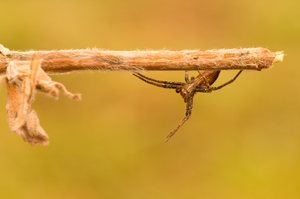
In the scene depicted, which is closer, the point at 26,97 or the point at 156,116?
the point at 26,97

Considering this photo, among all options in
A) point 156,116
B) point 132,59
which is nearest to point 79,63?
point 132,59

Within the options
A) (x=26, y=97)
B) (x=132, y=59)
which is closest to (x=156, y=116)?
(x=132, y=59)

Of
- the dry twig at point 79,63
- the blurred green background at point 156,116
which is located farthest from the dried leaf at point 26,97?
the blurred green background at point 156,116

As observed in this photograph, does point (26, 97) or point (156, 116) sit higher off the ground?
point (156, 116)

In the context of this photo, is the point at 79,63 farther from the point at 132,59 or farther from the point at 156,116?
the point at 156,116

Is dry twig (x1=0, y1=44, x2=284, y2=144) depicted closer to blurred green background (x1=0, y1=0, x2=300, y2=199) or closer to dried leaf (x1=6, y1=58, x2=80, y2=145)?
dried leaf (x1=6, y1=58, x2=80, y2=145)

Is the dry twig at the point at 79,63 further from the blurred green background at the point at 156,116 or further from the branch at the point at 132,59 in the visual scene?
the blurred green background at the point at 156,116

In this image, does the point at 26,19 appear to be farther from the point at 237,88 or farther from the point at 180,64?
the point at 180,64
